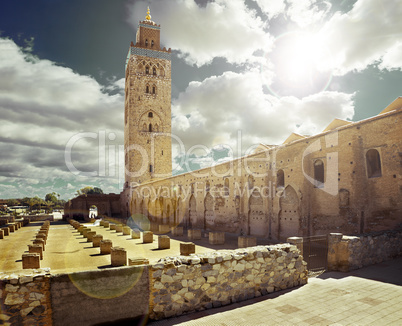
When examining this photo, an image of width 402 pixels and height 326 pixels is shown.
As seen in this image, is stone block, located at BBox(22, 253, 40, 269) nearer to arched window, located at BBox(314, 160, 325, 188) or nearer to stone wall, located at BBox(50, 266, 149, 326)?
stone wall, located at BBox(50, 266, 149, 326)

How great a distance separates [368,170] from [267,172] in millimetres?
5402

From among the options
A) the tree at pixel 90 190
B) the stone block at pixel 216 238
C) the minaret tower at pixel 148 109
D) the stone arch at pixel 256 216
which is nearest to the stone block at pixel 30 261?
the stone block at pixel 216 238

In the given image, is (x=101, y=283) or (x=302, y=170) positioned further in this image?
(x=302, y=170)

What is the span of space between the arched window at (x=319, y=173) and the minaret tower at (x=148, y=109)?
89.3 feet

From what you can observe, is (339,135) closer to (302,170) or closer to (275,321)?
(302,170)

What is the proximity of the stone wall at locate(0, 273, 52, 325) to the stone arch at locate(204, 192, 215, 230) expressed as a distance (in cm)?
1659

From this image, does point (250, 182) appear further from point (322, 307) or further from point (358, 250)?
point (322, 307)

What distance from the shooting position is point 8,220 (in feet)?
103

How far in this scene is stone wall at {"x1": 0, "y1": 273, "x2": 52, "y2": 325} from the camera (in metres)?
3.47

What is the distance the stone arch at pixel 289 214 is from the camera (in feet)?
43.3

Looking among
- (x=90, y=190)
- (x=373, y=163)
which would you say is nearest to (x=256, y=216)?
(x=373, y=163)

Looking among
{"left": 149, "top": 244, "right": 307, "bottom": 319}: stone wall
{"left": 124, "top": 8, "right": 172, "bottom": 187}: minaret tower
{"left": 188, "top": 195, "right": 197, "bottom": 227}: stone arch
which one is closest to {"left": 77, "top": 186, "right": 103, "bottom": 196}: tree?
{"left": 124, "top": 8, "right": 172, "bottom": 187}: minaret tower

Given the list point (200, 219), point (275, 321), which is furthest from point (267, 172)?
point (275, 321)

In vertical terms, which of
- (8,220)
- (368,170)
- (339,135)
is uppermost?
(339,135)
